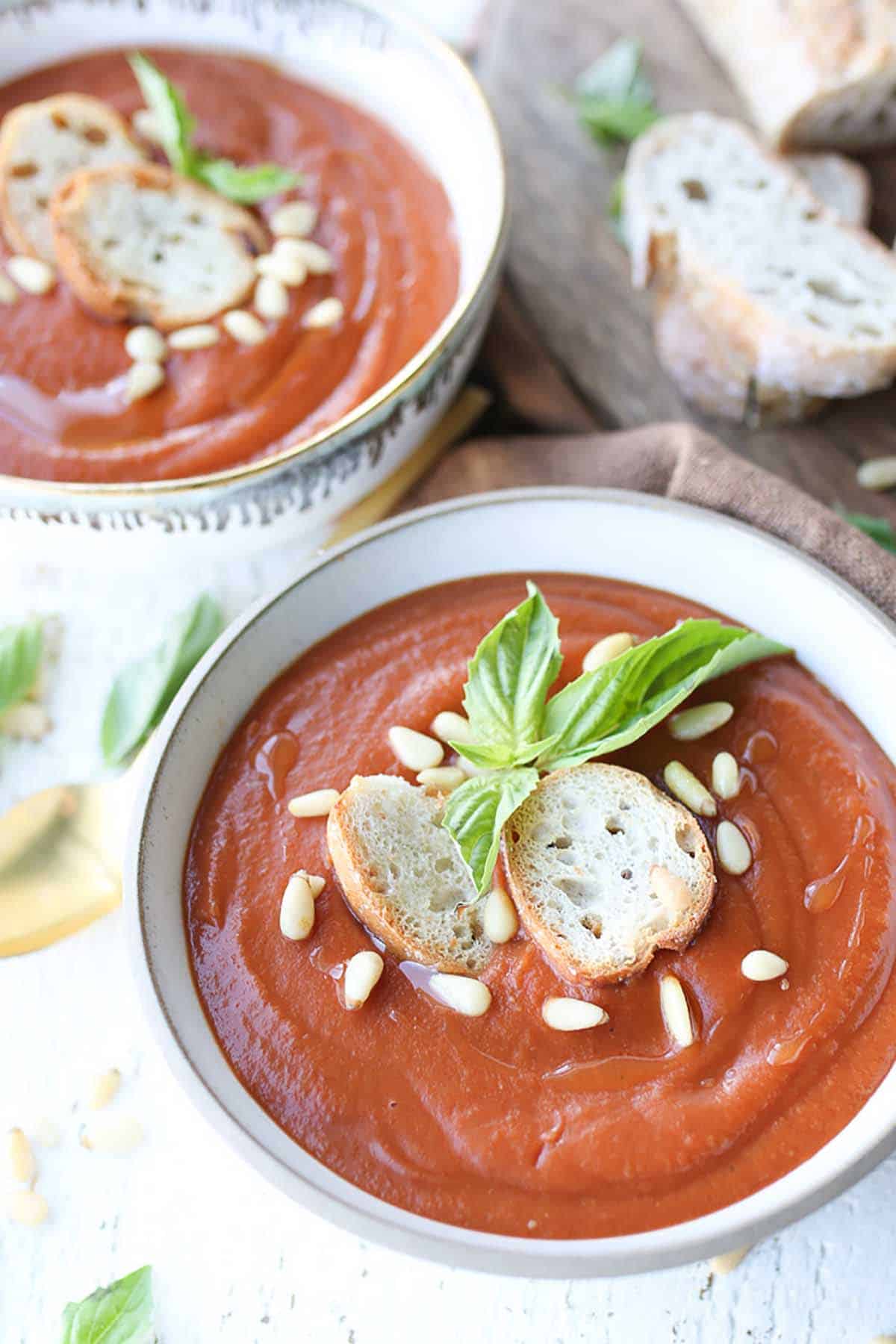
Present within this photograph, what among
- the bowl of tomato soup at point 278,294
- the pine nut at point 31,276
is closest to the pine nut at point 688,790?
the bowl of tomato soup at point 278,294

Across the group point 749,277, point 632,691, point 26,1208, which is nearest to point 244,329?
point 749,277

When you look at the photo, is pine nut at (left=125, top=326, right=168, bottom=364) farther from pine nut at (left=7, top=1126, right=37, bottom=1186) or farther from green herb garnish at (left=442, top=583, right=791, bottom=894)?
pine nut at (left=7, top=1126, right=37, bottom=1186)

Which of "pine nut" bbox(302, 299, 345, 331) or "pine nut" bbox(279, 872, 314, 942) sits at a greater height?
"pine nut" bbox(302, 299, 345, 331)

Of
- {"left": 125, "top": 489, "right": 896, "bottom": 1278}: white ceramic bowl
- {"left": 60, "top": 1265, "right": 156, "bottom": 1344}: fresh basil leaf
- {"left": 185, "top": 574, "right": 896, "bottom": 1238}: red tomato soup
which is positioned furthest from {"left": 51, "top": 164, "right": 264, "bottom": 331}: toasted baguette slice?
{"left": 60, "top": 1265, "right": 156, "bottom": 1344}: fresh basil leaf

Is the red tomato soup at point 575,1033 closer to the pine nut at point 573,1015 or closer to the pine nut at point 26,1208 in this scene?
the pine nut at point 573,1015

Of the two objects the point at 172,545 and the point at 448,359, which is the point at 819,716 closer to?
the point at 448,359

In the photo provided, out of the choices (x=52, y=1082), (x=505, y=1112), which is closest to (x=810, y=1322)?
(x=505, y=1112)
